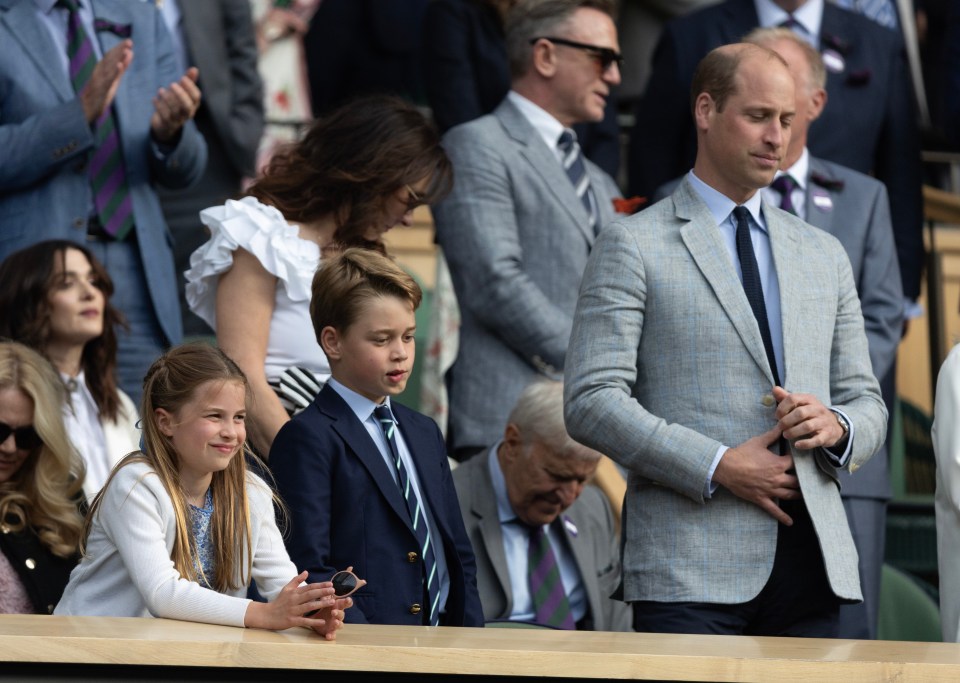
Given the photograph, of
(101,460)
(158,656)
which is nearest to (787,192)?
(101,460)

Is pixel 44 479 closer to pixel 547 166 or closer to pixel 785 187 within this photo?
pixel 547 166

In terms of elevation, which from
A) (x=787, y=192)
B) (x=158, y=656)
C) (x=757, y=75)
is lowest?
(x=158, y=656)

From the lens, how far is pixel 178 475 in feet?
12.2

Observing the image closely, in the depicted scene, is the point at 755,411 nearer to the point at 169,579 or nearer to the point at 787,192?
the point at 169,579

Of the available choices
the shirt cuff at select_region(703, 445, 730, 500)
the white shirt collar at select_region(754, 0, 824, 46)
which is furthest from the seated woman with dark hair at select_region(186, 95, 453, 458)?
the white shirt collar at select_region(754, 0, 824, 46)

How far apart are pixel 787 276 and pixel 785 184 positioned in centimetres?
149

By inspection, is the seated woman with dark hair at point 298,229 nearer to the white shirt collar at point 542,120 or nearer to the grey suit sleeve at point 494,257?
the grey suit sleeve at point 494,257

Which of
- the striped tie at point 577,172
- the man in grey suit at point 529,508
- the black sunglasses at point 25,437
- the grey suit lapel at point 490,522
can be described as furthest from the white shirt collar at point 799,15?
the black sunglasses at point 25,437

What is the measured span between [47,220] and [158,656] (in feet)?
9.71

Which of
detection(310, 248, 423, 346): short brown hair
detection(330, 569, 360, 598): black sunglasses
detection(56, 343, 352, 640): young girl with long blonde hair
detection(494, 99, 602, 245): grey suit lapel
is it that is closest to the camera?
detection(330, 569, 360, 598): black sunglasses

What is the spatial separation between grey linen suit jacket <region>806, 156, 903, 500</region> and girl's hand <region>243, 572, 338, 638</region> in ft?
8.11

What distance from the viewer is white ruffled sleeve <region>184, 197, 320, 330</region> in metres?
4.49

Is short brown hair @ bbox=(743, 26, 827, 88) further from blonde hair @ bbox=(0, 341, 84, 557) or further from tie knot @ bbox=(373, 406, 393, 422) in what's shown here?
blonde hair @ bbox=(0, 341, 84, 557)

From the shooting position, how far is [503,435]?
5594mm
